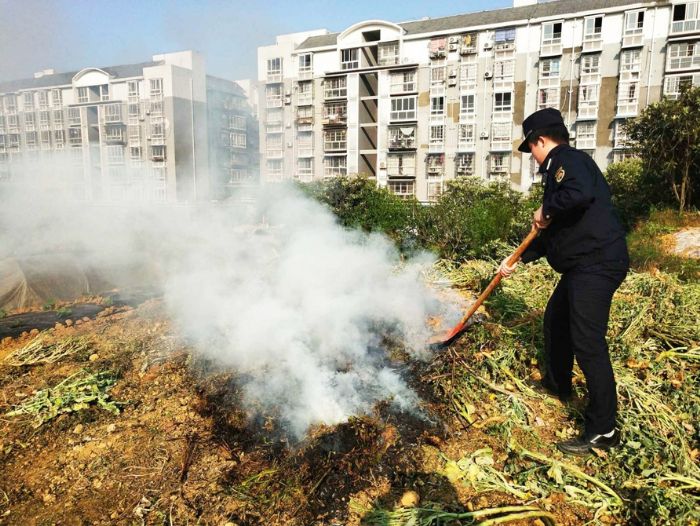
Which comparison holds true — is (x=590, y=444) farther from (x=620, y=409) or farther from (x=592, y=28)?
(x=592, y=28)

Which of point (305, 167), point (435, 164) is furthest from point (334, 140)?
point (435, 164)

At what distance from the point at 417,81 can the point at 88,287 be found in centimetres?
2888

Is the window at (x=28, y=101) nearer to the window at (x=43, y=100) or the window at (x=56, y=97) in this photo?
the window at (x=43, y=100)

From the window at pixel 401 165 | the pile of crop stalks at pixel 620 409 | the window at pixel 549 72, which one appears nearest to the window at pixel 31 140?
the window at pixel 401 165

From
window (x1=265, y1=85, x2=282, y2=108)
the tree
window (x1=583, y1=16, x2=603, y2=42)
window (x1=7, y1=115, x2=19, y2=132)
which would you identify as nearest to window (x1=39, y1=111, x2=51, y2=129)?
window (x1=7, y1=115, x2=19, y2=132)

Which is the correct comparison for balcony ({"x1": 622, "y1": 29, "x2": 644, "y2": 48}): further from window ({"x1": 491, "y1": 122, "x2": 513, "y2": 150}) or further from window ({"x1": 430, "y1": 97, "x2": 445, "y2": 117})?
window ({"x1": 430, "y1": 97, "x2": 445, "y2": 117})

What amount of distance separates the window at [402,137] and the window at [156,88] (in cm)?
2125

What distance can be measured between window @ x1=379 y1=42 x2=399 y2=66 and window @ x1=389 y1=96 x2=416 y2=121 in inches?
108

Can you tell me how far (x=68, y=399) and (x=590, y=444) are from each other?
3.97 m

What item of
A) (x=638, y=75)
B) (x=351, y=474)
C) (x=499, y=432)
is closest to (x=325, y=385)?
(x=351, y=474)

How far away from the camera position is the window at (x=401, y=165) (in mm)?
33625

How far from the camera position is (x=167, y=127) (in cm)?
4025

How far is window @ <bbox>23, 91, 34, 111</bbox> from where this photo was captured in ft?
121

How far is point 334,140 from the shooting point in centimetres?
3634
